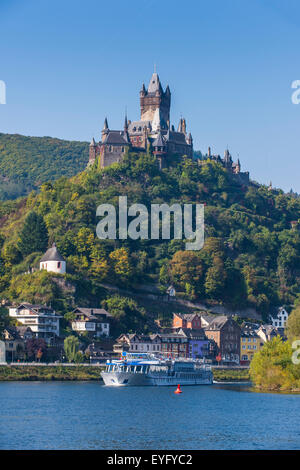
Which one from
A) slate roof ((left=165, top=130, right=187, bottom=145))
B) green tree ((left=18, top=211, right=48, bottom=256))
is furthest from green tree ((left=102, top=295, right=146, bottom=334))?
slate roof ((left=165, top=130, right=187, bottom=145))

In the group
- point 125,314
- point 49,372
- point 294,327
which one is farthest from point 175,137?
point 294,327

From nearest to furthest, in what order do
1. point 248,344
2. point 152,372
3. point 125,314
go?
point 152,372 < point 125,314 < point 248,344

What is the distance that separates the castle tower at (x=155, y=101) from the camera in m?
174

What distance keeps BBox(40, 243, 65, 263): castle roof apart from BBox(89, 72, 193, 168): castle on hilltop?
32866 millimetres

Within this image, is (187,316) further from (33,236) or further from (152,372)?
(152,372)

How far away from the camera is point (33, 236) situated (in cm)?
14125

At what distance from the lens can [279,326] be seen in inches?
5605

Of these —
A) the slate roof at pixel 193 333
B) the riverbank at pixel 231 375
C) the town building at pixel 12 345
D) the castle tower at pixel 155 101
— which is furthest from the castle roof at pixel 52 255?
the castle tower at pixel 155 101

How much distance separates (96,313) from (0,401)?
48.9 m

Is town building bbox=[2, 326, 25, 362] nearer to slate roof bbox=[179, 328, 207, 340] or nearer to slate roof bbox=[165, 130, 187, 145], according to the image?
slate roof bbox=[179, 328, 207, 340]

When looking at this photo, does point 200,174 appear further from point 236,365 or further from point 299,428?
point 299,428

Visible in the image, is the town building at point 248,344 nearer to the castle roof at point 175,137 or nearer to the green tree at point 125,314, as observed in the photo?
the green tree at point 125,314

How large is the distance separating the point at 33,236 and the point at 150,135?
126ft

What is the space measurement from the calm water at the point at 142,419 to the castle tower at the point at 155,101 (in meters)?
89.7
